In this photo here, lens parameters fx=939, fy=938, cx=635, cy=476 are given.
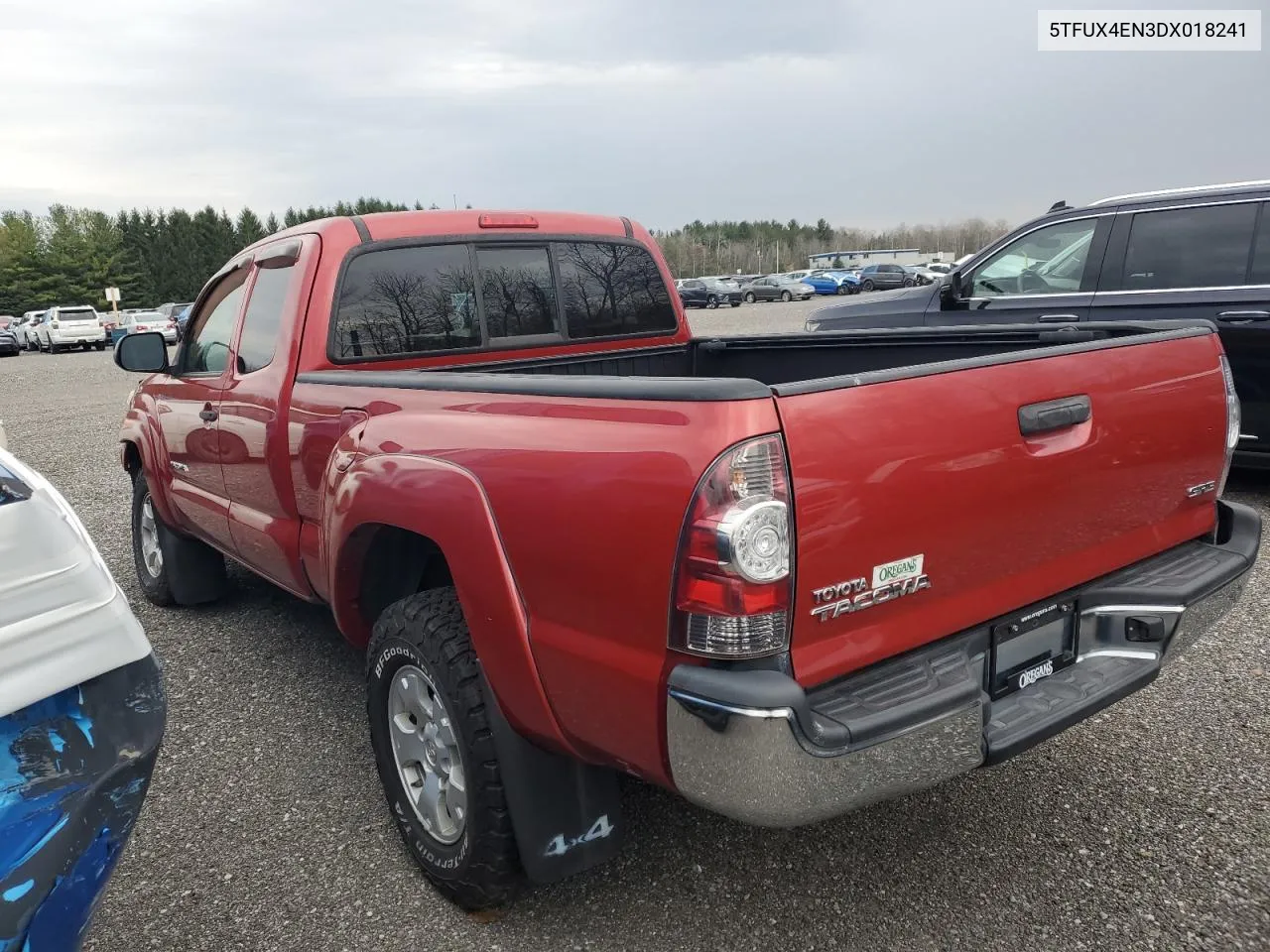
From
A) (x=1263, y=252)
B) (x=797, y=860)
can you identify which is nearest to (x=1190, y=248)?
(x=1263, y=252)

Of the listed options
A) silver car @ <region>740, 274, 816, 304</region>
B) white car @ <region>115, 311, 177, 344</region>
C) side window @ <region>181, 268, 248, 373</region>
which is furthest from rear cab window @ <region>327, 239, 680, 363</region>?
silver car @ <region>740, 274, 816, 304</region>

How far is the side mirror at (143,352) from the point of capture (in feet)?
14.2

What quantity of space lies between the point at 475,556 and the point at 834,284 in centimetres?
5211

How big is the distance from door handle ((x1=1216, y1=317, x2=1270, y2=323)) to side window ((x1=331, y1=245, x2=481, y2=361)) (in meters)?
4.80

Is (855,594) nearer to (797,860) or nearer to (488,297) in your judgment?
(797,860)

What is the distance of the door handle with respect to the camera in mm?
5688

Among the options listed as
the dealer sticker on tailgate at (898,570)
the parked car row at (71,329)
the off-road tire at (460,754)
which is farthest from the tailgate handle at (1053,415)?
the parked car row at (71,329)

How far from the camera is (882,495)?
192cm

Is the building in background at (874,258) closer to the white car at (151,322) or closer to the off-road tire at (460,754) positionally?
the white car at (151,322)

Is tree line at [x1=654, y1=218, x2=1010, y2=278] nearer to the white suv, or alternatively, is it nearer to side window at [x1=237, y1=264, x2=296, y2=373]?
the white suv

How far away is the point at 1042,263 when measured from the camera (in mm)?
6805

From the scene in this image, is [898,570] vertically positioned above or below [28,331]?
above

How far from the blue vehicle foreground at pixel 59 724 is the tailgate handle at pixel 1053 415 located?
191 cm

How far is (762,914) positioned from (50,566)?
189 cm
